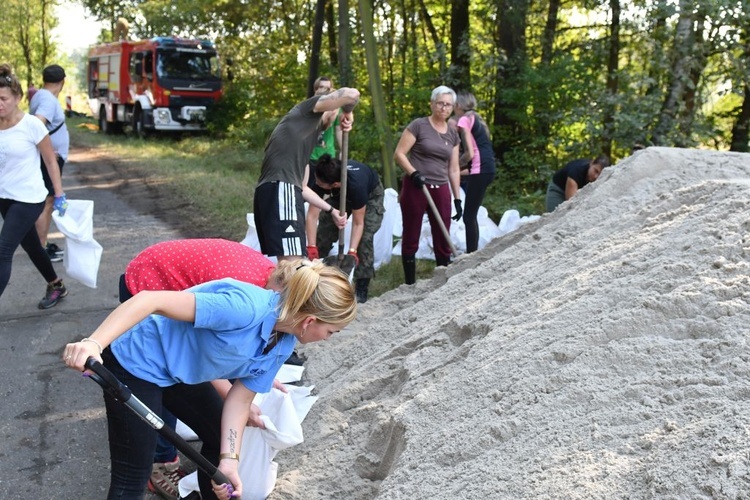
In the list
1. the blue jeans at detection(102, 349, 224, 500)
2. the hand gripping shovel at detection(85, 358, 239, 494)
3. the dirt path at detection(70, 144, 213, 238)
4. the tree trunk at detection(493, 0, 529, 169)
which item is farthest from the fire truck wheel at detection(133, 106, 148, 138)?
the hand gripping shovel at detection(85, 358, 239, 494)

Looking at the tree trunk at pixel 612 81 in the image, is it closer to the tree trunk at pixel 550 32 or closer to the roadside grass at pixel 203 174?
the tree trunk at pixel 550 32

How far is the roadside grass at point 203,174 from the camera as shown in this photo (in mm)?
9430

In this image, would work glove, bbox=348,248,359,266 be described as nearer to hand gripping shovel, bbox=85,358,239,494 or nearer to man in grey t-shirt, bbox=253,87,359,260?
man in grey t-shirt, bbox=253,87,359,260

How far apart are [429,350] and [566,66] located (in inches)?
327

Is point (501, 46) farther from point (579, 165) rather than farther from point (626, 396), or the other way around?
point (626, 396)

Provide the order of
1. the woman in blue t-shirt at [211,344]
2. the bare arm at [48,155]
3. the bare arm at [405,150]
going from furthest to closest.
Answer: the bare arm at [405,150]
the bare arm at [48,155]
the woman in blue t-shirt at [211,344]

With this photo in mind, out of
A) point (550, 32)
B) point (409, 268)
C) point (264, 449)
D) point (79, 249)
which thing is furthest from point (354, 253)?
point (550, 32)

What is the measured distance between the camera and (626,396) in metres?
2.92

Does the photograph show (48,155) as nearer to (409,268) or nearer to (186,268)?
(409,268)

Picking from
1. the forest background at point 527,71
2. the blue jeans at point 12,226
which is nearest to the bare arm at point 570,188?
the forest background at point 527,71

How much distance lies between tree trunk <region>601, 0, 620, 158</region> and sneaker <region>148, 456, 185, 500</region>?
767cm

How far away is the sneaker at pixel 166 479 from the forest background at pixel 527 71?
699 centimetres

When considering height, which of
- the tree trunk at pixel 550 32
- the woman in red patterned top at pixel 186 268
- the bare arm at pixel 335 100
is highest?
the tree trunk at pixel 550 32

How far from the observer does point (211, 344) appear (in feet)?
8.82
